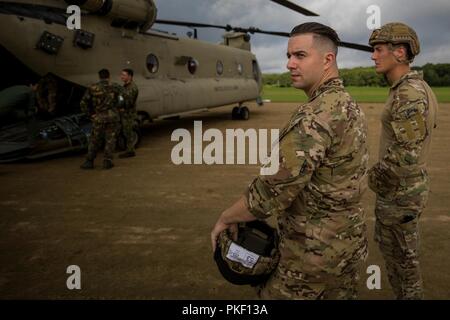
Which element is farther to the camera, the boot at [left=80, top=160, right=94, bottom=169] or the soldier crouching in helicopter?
the soldier crouching in helicopter

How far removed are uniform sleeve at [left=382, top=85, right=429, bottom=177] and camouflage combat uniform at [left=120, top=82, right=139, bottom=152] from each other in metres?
6.31

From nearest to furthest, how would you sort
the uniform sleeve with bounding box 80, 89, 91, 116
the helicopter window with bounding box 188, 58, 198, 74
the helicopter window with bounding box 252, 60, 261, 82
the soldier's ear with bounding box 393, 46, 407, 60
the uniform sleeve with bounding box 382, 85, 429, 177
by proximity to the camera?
the uniform sleeve with bounding box 382, 85, 429, 177 → the soldier's ear with bounding box 393, 46, 407, 60 → the uniform sleeve with bounding box 80, 89, 91, 116 → the helicopter window with bounding box 188, 58, 198, 74 → the helicopter window with bounding box 252, 60, 261, 82

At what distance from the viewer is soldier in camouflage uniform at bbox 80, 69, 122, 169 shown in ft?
22.9

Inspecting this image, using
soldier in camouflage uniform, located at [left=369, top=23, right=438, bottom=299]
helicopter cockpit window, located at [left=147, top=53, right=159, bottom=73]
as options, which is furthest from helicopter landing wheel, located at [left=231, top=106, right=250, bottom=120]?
soldier in camouflage uniform, located at [left=369, top=23, right=438, bottom=299]

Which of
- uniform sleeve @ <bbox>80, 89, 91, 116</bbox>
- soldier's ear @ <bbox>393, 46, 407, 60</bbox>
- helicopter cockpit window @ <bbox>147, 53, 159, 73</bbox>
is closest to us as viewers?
soldier's ear @ <bbox>393, 46, 407, 60</bbox>

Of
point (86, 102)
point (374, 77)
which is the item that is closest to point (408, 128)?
point (86, 102)

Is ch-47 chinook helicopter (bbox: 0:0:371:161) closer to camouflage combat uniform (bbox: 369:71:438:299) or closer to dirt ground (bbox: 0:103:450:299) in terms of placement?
dirt ground (bbox: 0:103:450:299)

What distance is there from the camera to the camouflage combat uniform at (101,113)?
6.97 m

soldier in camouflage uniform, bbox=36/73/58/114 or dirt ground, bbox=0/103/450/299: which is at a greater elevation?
soldier in camouflage uniform, bbox=36/73/58/114

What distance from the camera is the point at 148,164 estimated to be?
7352mm

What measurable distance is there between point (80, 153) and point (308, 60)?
7.72 meters

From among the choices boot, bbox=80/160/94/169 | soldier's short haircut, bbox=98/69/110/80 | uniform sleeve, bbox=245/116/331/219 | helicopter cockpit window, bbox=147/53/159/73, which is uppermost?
helicopter cockpit window, bbox=147/53/159/73

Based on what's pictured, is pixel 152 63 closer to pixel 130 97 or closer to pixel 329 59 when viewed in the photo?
pixel 130 97
